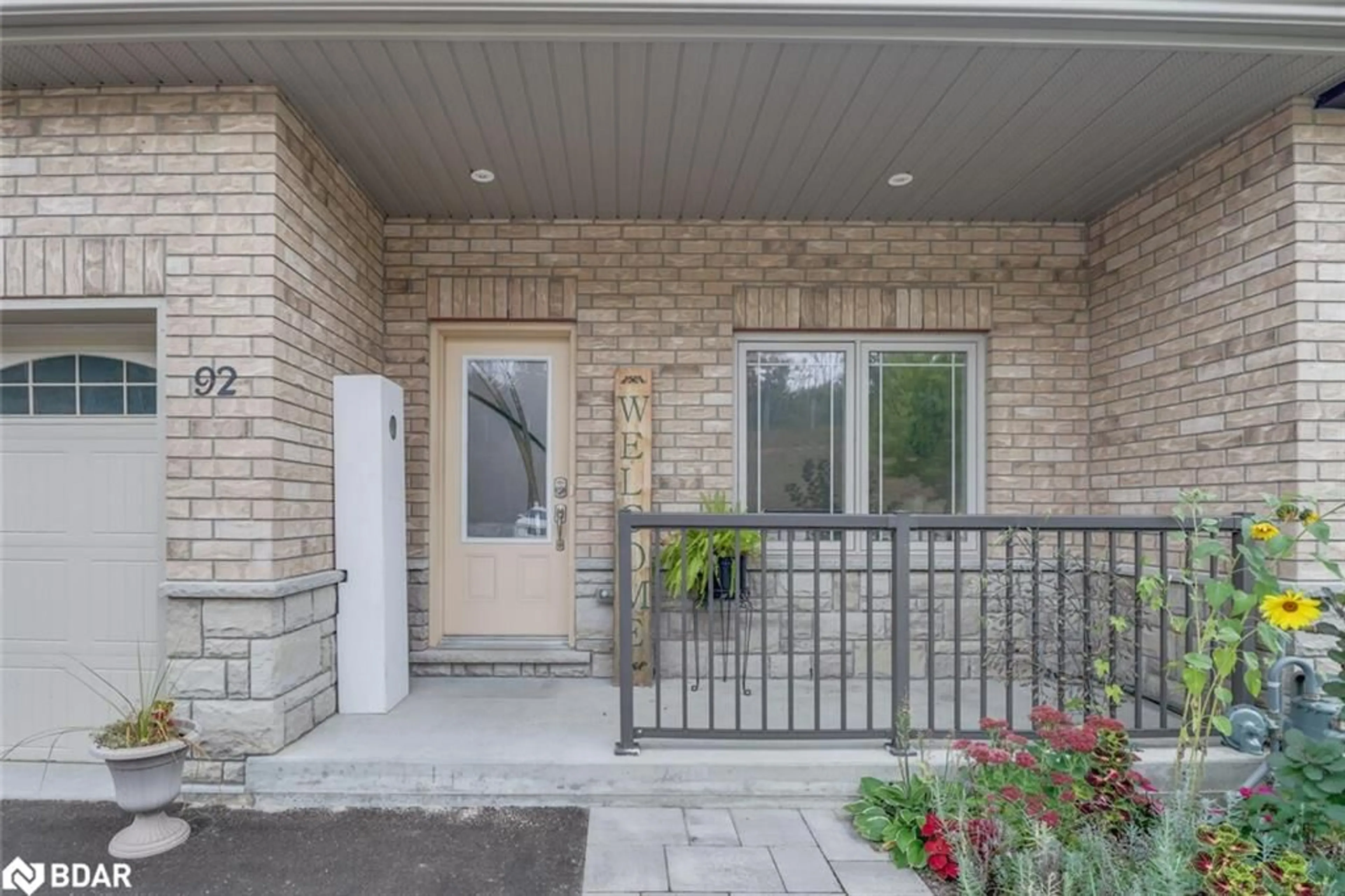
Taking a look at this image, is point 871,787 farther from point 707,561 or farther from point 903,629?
point 707,561

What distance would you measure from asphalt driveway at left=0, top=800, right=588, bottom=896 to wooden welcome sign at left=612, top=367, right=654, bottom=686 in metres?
1.26

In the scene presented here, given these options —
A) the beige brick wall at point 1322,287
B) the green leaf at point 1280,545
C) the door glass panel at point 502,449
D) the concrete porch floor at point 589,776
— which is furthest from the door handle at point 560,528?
the beige brick wall at point 1322,287

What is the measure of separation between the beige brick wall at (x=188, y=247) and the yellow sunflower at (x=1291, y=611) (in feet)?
12.4

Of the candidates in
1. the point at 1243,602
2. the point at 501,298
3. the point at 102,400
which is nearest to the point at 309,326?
the point at 102,400

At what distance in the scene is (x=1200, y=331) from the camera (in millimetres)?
3434

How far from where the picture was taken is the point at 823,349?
4.37m

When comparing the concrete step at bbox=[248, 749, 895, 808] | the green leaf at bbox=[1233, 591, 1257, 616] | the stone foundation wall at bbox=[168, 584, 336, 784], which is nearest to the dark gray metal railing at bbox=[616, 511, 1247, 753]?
the concrete step at bbox=[248, 749, 895, 808]

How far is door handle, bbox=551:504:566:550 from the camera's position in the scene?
427 cm

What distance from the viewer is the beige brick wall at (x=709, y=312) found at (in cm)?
418

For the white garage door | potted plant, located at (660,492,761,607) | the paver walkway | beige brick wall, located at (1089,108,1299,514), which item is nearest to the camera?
the paver walkway

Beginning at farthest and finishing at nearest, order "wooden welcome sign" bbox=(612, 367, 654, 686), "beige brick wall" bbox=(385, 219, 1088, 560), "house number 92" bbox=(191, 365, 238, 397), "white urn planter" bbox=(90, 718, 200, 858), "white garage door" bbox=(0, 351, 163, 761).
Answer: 1. "beige brick wall" bbox=(385, 219, 1088, 560)
2. "wooden welcome sign" bbox=(612, 367, 654, 686)
3. "white garage door" bbox=(0, 351, 163, 761)
4. "house number 92" bbox=(191, 365, 238, 397)
5. "white urn planter" bbox=(90, 718, 200, 858)

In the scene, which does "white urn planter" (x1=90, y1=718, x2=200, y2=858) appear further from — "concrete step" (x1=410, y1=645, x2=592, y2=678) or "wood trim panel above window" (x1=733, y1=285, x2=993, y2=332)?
"wood trim panel above window" (x1=733, y1=285, x2=993, y2=332)

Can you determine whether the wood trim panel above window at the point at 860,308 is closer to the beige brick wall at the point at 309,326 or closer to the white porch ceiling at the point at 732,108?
the white porch ceiling at the point at 732,108

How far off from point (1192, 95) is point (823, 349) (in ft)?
6.91
